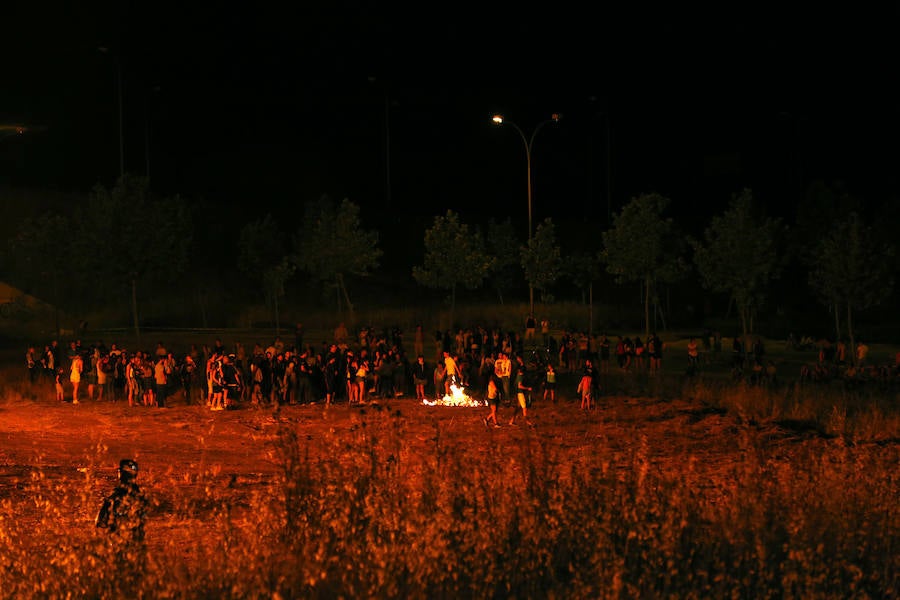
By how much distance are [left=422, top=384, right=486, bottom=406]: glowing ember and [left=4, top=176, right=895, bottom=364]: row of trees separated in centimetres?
1533

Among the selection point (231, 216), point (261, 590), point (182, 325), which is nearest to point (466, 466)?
point (261, 590)

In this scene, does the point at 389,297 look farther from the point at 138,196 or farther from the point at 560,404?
the point at 560,404

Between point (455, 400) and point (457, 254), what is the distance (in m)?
23.3

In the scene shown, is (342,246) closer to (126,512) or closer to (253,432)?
(253,432)

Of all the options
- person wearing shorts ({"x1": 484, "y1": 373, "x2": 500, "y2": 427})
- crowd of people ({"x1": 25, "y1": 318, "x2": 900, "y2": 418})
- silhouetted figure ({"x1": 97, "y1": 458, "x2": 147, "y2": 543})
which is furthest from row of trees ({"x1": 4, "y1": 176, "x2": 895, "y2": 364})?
silhouetted figure ({"x1": 97, "y1": 458, "x2": 147, "y2": 543})

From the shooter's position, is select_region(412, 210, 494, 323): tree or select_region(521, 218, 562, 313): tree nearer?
select_region(521, 218, 562, 313): tree

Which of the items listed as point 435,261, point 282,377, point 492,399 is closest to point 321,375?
point 282,377

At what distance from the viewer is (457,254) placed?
156 ft

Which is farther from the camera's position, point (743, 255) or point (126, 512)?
point (743, 255)

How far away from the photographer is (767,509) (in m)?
9.40

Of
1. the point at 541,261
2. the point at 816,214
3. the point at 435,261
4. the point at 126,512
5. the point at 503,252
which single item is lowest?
the point at 126,512

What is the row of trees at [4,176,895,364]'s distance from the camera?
39344 millimetres

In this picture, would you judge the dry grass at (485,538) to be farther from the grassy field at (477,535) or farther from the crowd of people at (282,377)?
the crowd of people at (282,377)

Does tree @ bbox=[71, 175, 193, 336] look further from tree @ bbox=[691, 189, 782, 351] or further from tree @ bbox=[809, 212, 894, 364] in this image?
tree @ bbox=[809, 212, 894, 364]
